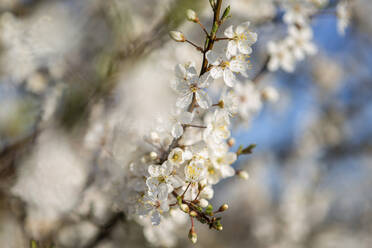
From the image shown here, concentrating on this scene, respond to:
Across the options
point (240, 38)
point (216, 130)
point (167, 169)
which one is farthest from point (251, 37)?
point (167, 169)

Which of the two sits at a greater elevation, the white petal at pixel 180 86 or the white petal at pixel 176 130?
the white petal at pixel 180 86

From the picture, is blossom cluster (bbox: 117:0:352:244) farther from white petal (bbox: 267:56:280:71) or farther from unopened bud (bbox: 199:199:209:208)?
white petal (bbox: 267:56:280:71)

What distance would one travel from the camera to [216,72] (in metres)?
1.13

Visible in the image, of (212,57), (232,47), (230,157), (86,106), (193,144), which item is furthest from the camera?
(86,106)

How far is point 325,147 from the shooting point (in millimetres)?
6242

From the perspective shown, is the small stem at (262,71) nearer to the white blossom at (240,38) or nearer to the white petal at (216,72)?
the white blossom at (240,38)

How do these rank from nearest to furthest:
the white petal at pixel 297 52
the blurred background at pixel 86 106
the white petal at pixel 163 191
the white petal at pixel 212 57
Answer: the white petal at pixel 212 57 < the white petal at pixel 163 191 < the blurred background at pixel 86 106 < the white petal at pixel 297 52

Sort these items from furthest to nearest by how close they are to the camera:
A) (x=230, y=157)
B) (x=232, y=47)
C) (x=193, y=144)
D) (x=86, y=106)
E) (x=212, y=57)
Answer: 1. (x=86, y=106)
2. (x=230, y=157)
3. (x=193, y=144)
4. (x=232, y=47)
5. (x=212, y=57)

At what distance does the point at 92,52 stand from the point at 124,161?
2.23 m

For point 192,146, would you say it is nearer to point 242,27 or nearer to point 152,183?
point 152,183

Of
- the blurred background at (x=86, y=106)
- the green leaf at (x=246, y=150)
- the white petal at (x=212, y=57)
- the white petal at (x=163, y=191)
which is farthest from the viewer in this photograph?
the blurred background at (x=86, y=106)

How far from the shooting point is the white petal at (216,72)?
112cm

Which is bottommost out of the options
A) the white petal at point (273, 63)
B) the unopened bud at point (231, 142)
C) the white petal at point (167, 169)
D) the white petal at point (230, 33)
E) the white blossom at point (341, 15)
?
the white petal at point (167, 169)

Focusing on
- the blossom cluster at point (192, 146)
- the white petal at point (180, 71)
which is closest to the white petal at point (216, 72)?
the blossom cluster at point (192, 146)
